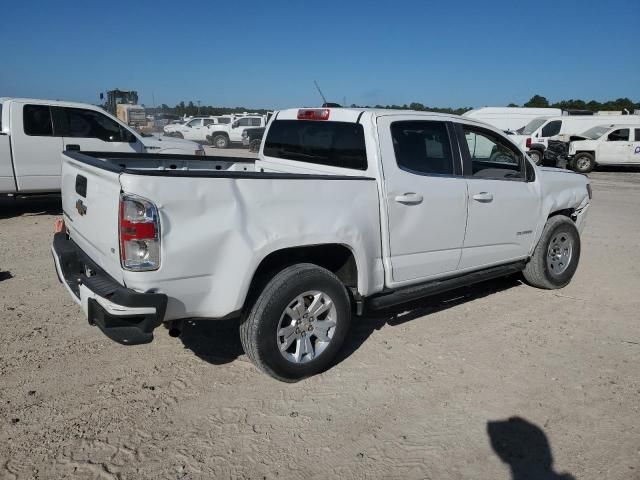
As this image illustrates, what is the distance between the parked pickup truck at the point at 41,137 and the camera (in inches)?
317

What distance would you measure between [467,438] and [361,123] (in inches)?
89.8

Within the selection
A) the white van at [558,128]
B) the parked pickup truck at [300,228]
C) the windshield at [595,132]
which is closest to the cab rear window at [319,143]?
the parked pickup truck at [300,228]

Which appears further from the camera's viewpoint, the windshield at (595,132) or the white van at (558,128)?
the white van at (558,128)

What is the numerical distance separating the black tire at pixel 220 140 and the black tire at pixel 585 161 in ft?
58.7

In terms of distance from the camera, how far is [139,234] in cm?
279

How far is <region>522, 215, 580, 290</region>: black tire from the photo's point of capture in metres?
5.36

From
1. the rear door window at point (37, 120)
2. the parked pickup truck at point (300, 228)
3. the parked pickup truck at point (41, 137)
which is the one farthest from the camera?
the rear door window at point (37, 120)

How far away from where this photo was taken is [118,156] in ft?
14.8

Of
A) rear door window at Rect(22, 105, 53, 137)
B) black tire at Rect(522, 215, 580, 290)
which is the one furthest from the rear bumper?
rear door window at Rect(22, 105, 53, 137)

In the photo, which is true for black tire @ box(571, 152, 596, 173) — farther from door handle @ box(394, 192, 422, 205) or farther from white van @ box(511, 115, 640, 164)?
door handle @ box(394, 192, 422, 205)

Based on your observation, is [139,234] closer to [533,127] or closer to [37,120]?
[37,120]

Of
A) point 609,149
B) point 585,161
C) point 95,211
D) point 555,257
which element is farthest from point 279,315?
point 609,149

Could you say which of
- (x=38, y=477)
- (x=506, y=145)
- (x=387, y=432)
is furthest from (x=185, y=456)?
(x=506, y=145)

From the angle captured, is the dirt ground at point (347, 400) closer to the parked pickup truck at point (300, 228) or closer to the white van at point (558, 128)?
the parked pickup truck at point (300, 228)
